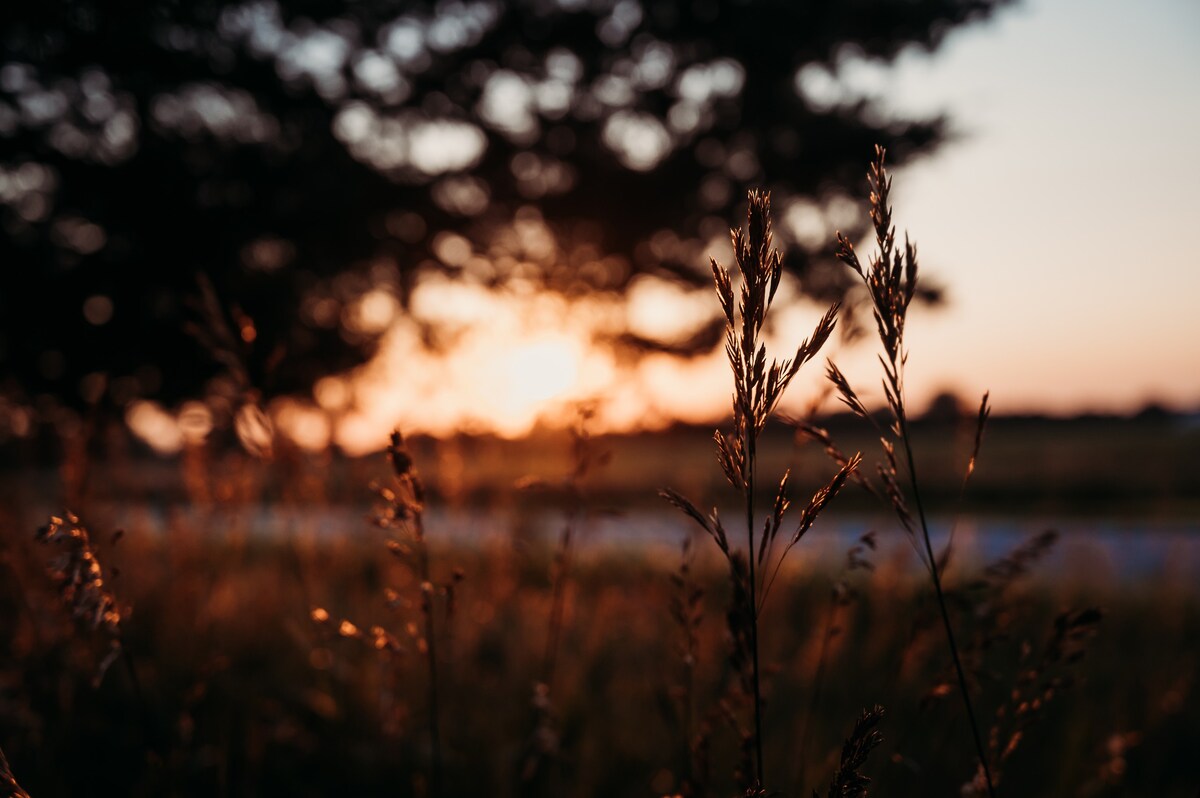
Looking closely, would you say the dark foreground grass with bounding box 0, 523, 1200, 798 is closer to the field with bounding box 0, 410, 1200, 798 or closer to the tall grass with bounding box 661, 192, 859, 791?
the field with bounding box 0, 410, 1200, 798

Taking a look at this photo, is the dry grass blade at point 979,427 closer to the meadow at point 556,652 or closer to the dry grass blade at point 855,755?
the meadow at point 556,652

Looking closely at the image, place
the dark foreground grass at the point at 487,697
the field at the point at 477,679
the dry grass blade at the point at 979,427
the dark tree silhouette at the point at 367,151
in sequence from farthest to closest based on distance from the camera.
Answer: the dark tree silhouette at the point at 367,151 < the dark foreground grass at the point at 487,697 < the field at the point at 477,679 < the dry grass blade at the point at 979,427

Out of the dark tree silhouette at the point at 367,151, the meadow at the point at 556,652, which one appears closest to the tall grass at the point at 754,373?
the meadow at the point at 556,652

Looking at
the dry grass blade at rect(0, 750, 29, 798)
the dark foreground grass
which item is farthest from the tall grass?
the dry grass blade at rect(0, 750, 29, 798)

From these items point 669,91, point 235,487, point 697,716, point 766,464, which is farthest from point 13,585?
Answer: point 766,464

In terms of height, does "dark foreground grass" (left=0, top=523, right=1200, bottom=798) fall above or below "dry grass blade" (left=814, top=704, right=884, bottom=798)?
below

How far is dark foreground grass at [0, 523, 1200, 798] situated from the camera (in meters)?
1.98

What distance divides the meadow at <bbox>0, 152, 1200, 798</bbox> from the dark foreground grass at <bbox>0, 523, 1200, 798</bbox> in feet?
0.05

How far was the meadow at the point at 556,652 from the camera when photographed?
119cm

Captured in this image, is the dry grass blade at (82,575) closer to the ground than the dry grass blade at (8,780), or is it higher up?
higher up

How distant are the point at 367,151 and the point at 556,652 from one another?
5150 mm

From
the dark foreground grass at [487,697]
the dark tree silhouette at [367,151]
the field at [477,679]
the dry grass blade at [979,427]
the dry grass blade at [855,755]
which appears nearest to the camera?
the dry grass blade at [855,755]

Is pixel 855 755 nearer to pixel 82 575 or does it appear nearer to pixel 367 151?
pixel 82 575

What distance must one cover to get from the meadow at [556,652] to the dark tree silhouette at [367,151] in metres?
2.45
